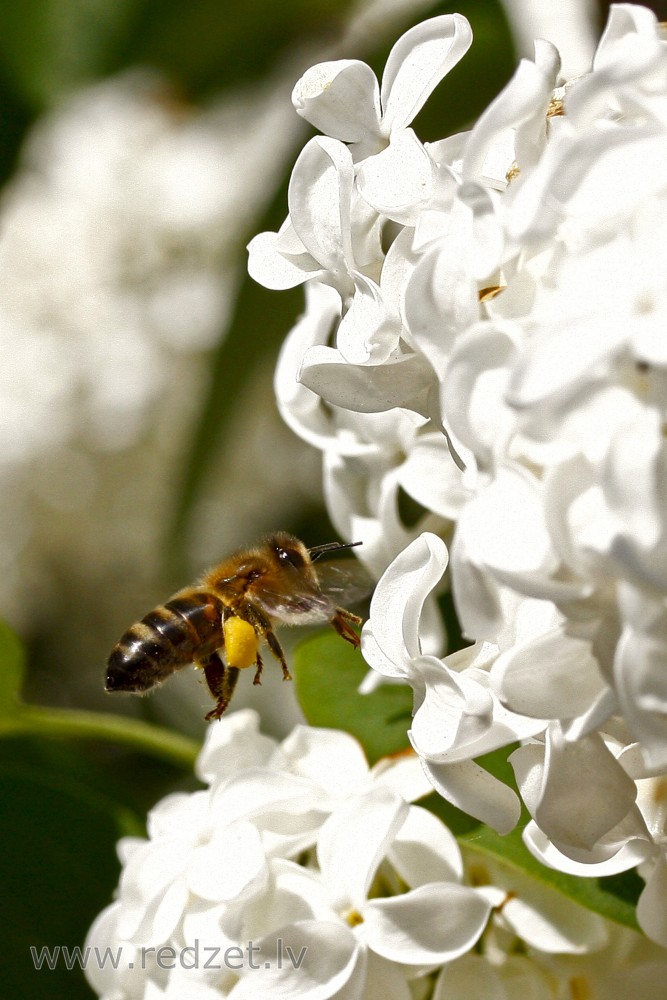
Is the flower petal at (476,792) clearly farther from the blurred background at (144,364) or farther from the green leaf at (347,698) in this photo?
the blurred background at (144,364)

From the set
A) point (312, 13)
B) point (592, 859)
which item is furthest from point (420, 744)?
point (312, 13)

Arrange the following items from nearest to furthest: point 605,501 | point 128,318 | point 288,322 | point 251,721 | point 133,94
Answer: point 605,501, point 251,721, point 288,322, point 128,318, point 133,94

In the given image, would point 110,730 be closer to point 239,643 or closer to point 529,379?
point 239,643

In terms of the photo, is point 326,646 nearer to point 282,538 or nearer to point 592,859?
point 282,538

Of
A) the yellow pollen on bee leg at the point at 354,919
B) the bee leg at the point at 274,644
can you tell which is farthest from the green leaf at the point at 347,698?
the yellow pollen on bee leg at the point at 354,919

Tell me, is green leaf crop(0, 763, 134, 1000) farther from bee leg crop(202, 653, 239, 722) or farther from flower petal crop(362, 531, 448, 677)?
flower petal crop(362, 531, 448, 677)

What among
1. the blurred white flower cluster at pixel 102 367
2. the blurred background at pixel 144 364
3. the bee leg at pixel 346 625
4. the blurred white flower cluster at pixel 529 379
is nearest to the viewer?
the blurred white flower cluster at pixel 529 379

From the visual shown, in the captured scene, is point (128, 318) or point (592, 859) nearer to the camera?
point (592, 859)
